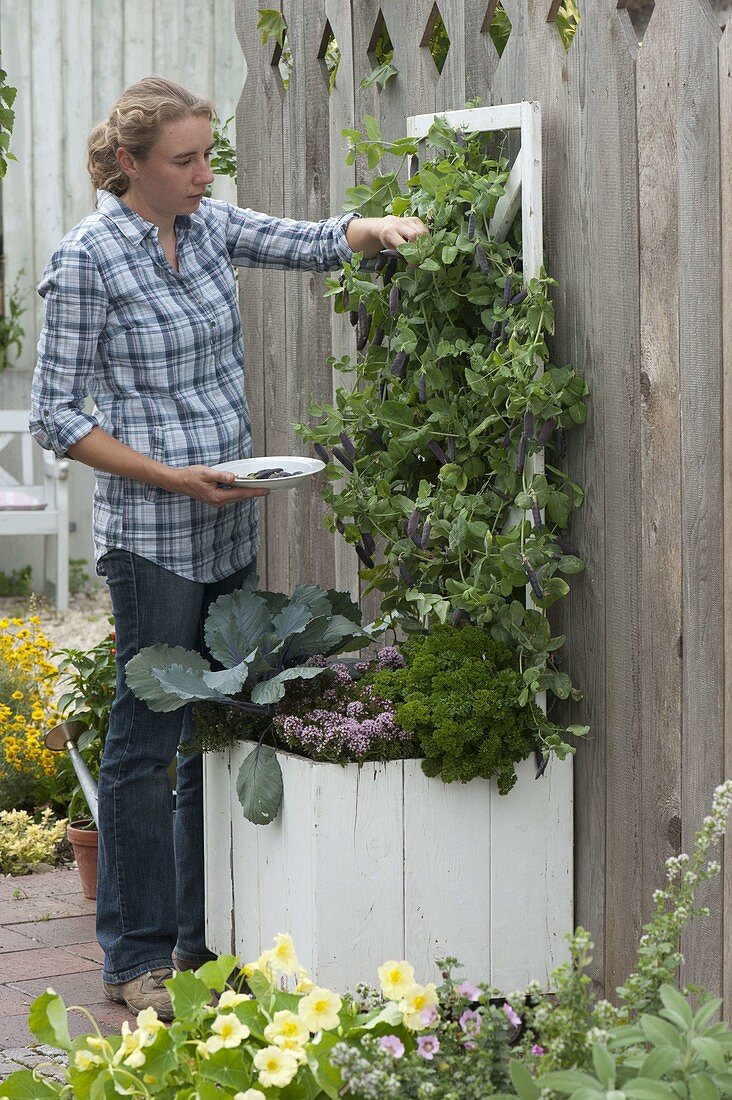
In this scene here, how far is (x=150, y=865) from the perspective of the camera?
299cm

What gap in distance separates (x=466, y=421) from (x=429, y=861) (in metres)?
0.85

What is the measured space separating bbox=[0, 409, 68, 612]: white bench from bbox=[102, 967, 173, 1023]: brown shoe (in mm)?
4715

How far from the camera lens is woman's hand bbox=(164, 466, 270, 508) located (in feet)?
9.23

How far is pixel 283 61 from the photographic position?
3734mm

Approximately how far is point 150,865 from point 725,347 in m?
1.61

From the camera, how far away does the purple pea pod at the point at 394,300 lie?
277 centimetres

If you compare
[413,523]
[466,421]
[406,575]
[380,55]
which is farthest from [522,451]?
[380,55]

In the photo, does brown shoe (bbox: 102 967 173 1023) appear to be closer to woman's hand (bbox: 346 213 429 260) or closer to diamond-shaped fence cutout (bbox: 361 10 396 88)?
woman's hand (bbox: 346 213 429 260)

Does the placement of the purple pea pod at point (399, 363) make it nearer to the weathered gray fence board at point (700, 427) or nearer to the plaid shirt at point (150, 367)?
the plaid shirt at point (150, 367)

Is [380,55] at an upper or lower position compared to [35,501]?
upper

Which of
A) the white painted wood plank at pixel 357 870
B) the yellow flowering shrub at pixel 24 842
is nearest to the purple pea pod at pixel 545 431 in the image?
the white painted wood plank at pixel 357 870

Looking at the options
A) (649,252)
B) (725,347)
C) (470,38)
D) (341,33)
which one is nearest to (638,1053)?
(725,347)

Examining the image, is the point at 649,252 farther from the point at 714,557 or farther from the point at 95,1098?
the point at 95,1098

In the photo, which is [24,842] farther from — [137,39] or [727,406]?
[137,39]
